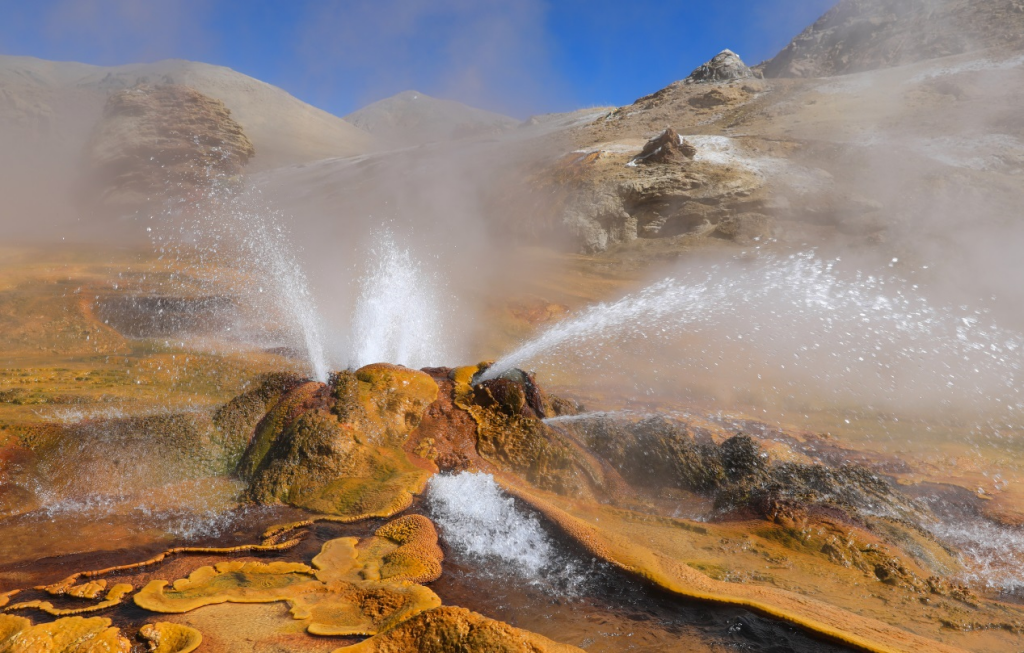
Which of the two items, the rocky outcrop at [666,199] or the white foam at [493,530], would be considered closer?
the white foam at [493,530]

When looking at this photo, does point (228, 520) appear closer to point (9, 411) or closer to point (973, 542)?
point (9, 411)

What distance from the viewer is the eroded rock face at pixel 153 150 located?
1839 centimetres

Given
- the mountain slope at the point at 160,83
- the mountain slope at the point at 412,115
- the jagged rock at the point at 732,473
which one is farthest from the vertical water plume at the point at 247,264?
the mountain slope at the point at 412,115

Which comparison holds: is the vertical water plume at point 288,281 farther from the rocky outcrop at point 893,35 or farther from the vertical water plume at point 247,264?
the rocky outcrop at point 893,35

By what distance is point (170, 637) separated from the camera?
213cm

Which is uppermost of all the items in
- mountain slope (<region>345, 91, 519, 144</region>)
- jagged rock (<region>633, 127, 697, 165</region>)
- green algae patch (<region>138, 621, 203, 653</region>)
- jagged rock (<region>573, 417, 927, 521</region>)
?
mountain slope (<region>345, 91, 519, 144</region>)

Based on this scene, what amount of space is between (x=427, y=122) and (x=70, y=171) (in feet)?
201

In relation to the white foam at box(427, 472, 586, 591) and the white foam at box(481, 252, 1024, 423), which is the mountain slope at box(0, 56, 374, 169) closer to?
the white foam at box(481, 252, 1024, 423)

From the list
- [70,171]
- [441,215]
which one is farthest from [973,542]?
[70,171]

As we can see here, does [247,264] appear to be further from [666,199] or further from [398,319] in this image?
[666,199]

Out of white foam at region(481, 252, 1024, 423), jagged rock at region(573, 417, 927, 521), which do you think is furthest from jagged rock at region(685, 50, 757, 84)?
jagged rock at region(573, 417, 927, 521)

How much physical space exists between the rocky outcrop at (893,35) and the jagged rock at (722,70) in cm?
542

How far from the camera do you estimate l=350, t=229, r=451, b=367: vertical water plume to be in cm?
700

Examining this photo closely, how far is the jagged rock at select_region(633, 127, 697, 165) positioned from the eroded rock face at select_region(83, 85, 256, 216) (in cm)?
1492
